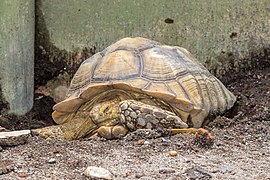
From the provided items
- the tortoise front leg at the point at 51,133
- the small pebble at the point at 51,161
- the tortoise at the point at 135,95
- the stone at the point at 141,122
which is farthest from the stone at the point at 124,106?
the small pebble at the point at 51,161

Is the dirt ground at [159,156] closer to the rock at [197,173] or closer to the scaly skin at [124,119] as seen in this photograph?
the rock at [197,173]

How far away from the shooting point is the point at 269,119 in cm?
Result: 403

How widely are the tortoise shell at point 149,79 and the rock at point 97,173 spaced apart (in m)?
1.16

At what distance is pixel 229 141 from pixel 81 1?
2.08 meters

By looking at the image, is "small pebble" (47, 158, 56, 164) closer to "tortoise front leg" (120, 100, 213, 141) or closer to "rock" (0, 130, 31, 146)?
"rock" (0, 130, 31, 146)

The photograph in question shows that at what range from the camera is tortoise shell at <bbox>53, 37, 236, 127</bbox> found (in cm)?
397

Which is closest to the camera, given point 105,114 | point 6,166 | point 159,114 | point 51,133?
point 6,166

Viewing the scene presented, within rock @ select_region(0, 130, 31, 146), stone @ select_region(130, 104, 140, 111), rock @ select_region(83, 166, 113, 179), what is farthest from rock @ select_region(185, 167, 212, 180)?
rock @ select_region(0, 130, 31, 146)

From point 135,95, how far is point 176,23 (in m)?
1.25

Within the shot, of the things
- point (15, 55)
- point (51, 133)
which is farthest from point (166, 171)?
point (15, 55)

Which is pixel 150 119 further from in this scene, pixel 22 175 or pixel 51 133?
pixel 22 175

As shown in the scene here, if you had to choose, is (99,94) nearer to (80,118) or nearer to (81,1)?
(80,118)

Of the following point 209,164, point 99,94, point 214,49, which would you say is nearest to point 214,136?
point 209,164

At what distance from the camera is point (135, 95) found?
4.00 metres
